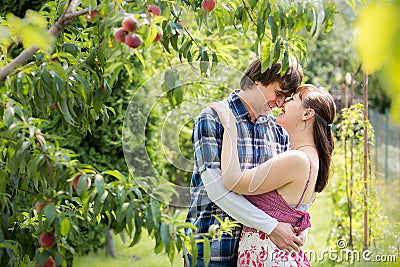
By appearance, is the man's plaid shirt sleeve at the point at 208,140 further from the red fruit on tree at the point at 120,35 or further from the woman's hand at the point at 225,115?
the red fruit on tree at the point at 120,35

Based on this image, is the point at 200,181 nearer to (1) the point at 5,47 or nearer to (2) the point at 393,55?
(1) the point at 5,47

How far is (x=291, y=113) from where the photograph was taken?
7.90ft

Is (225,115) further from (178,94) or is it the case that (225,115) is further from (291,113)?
(178,94)

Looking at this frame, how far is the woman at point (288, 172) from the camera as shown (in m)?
2.20

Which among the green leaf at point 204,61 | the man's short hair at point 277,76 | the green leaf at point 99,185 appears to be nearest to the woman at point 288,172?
the man's short hair at point 277,76

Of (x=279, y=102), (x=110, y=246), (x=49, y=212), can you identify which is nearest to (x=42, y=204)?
(x=49, y=212)

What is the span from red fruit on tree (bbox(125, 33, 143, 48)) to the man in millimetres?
800

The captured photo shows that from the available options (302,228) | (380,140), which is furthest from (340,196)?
(380,140)

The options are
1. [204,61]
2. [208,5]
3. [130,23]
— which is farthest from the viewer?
[204,61]

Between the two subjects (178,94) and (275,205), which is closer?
(178,94)

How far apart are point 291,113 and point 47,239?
3.79ft

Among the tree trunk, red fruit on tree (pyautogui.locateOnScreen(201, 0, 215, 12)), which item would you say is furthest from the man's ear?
the tree trunk

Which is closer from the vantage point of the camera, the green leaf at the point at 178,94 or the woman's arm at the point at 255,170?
the green leaf at the point at 178,94

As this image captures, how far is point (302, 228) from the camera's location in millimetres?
2338
